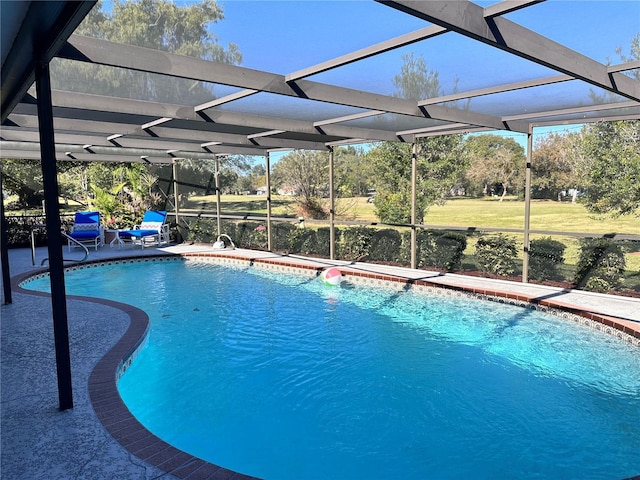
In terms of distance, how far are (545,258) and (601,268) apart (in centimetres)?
109

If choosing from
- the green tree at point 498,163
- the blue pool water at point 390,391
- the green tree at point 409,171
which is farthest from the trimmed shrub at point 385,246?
the green tree at point 498,163

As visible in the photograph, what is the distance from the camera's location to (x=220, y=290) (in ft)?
31.4

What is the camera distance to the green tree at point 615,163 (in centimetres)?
925

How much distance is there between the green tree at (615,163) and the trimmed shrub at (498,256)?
9.10 ft

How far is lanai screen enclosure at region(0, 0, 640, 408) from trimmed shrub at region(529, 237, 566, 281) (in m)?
2.76

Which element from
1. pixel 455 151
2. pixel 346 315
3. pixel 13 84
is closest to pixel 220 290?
pixel 346 315

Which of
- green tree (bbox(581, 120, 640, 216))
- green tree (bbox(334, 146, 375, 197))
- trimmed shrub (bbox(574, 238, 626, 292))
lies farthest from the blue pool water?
green tree (bbox(334, 146, 375, 197))

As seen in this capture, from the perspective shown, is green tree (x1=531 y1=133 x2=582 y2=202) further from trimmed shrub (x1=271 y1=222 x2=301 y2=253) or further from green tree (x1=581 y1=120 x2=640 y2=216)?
trimmed shrub (x1=271 y1=222 x2=301 y2=253)

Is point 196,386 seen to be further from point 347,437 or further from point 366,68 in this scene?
point 366,68

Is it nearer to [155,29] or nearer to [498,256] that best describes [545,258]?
[498,256]

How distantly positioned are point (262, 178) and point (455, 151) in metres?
12.4

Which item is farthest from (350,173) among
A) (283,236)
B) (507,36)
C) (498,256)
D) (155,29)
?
(507,36)

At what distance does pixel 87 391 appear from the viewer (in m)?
3.98

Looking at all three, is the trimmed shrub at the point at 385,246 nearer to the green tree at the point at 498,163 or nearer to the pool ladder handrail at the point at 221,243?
the pool ladder handrail at the point at 221,243
